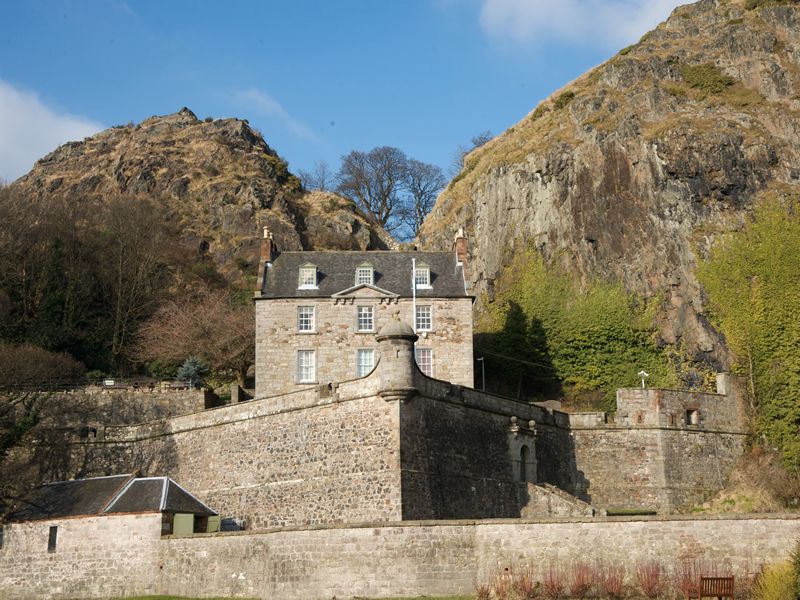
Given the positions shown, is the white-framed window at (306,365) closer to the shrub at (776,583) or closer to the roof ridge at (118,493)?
the roof ridge at (118,493)

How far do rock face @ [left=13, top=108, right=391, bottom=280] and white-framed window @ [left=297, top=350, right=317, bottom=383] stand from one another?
2578 cm

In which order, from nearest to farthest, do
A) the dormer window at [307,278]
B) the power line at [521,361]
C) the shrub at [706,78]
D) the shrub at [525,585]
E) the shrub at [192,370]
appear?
the shrub at [525,585] < the dormer window at [307,278] < the power line at [521,361] < the shrub at [192,370] < the shrub at [706,78]

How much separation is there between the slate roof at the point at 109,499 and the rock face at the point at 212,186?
3370 cm

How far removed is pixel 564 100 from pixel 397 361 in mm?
32778

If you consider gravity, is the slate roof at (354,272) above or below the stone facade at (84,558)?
above

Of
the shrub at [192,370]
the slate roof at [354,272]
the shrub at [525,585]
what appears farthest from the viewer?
the shrub at [192,370]

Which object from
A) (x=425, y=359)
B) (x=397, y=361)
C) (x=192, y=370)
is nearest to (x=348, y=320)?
(x=425, y=359)

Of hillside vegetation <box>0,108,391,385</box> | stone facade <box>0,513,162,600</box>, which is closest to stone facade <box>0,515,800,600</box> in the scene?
stone facade <box>0,513,162,600</box>

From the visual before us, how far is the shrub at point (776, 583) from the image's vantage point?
72.4 feet

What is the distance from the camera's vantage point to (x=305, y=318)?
140ft

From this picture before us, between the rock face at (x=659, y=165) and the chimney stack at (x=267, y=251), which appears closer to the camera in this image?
the chimney stack at (x=267, y=251)

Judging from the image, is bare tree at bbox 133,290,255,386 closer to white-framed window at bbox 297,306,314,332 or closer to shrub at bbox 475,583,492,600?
white-framed window at bbox 297,306,314,332

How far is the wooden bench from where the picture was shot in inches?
926

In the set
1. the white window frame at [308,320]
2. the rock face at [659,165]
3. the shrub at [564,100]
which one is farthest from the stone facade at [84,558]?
the shrub at [564,100]
